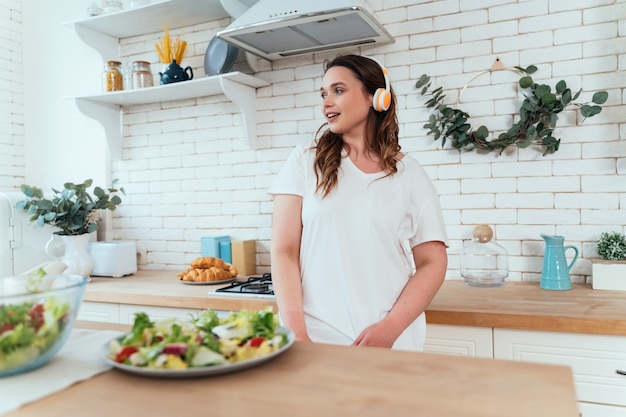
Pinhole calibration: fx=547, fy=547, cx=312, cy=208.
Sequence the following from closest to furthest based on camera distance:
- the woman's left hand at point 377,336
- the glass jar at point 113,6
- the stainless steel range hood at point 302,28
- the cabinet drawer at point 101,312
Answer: the woman's left hand at point 377,336 < the stainless steel range hood at point 302,28 < the cabinet drawer at point 101,312 < the glass jar at point 113,6

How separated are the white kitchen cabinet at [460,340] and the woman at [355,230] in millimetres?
154

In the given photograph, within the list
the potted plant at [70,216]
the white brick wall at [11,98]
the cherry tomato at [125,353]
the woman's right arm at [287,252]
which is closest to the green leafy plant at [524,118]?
the woman's right arm at [287,252]

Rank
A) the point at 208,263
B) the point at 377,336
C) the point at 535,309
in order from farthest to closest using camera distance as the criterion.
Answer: the point at 208,263, the point at 535,309, the point at 377,336

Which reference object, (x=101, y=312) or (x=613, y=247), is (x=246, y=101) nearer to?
(x=101, y=312)

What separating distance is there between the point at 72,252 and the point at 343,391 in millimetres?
2526

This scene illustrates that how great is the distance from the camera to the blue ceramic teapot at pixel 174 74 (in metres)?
2.93

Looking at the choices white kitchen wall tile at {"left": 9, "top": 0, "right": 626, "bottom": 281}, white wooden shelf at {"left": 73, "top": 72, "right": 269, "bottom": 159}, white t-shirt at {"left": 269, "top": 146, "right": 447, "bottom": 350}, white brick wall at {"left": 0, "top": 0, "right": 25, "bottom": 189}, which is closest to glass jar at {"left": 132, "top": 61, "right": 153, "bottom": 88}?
white wooden shelf at {"left": 73, "top": 72, "right": 269, "bottom": 159}

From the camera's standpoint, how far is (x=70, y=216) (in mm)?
2895

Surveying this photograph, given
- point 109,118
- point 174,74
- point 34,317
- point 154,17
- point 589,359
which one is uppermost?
point 154,17

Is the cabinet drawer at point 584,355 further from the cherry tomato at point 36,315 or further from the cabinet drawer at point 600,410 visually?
the cherry tomato at point 36,315

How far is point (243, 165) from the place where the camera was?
306 cm

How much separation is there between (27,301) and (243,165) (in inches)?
87.3

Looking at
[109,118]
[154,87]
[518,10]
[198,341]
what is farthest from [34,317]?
[109,118]

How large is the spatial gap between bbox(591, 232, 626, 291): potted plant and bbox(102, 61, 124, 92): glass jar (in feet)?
8.51
